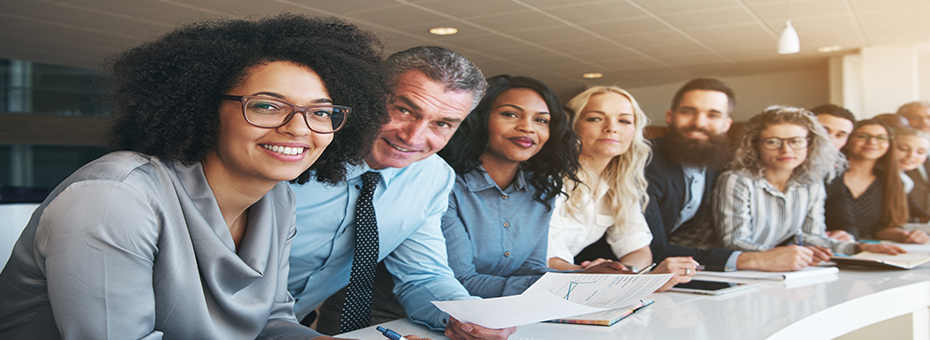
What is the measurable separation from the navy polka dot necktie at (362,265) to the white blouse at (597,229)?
2.88 feet

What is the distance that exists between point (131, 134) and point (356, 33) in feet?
1.61

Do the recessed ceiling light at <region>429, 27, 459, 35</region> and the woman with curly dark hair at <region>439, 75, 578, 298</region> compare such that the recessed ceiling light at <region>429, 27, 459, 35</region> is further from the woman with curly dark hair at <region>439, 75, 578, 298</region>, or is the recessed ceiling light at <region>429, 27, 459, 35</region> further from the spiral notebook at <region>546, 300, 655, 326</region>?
the spiral notebook at <region>546, 300, 655, 326</region>

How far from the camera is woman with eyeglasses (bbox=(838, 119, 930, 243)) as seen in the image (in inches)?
146

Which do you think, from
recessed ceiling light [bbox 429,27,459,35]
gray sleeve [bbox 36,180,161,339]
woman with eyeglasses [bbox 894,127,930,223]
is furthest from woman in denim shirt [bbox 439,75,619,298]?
recessed ceiling light [bbox 429,27,459,35]

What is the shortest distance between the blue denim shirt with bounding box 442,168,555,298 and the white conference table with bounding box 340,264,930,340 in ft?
1.25

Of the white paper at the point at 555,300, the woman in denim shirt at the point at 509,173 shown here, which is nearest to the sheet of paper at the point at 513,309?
the white paper at the point at 555,300

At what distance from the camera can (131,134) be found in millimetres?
1045

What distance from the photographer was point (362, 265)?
1547 millimetres

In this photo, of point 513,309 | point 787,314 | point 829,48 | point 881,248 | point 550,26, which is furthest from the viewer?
point 829,48

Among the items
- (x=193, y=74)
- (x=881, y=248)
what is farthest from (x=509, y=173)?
(x=881, y=248)

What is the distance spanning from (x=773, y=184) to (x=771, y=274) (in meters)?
1.02

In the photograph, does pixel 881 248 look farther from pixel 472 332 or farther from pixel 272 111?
pixel 272 111

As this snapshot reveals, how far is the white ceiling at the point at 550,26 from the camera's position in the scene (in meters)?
5.38

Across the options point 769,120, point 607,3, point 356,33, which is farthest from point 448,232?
point 607,3
